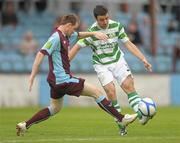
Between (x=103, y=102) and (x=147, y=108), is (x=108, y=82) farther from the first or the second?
(x=147, y=108)

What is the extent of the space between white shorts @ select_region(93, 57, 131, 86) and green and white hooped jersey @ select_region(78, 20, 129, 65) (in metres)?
0.08

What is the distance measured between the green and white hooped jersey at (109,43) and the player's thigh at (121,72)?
0.34 feet

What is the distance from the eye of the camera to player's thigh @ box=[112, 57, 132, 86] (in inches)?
563

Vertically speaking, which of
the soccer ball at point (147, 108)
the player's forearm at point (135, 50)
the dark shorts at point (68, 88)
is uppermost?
the player's forearm at point (135, 50)

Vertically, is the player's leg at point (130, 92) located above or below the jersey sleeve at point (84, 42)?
below

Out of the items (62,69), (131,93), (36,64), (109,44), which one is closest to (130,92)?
(131,93)

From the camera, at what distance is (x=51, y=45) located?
42.5 feet

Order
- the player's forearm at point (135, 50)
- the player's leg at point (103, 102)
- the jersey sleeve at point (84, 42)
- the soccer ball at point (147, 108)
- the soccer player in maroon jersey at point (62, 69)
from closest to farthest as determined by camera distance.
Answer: the soccer player in maroon jersey at point (62, 69), the player's leg at point (103, 102), the soccer ball at point (147, 108), the player's forearm at point (135, 50), the jersey sleeve at point (84, 42)

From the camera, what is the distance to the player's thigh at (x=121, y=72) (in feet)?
46.9

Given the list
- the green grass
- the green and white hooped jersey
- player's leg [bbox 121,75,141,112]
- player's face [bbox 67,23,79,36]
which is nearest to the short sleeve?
the green and white hooped jersey

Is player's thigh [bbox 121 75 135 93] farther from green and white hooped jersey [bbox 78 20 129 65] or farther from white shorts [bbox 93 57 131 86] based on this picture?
green and white hooped jersey [bbox 78 20 129 65]

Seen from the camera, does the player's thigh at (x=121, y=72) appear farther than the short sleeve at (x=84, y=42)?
No

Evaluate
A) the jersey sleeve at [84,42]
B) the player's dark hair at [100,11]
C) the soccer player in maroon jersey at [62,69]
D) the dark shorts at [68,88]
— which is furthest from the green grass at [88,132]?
the player's dark hair at [100,11]

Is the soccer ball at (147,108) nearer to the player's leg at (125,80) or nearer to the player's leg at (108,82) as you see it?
the player's leg at (125,80)
